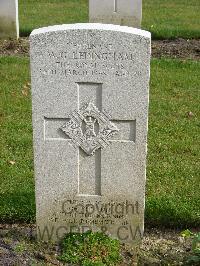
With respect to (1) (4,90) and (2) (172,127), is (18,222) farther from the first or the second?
(1) (4,90)

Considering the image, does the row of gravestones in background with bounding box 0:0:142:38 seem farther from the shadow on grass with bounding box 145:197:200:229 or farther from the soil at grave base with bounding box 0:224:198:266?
the soil at grave base with bounding box 0:224:198:266

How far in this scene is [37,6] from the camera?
13.9m

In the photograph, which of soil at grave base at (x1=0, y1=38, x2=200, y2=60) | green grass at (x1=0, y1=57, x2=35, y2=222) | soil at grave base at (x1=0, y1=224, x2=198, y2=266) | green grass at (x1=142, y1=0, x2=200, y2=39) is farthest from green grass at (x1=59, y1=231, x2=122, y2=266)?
green grass at (x1=142, y1=0, x2=200, y2=39)

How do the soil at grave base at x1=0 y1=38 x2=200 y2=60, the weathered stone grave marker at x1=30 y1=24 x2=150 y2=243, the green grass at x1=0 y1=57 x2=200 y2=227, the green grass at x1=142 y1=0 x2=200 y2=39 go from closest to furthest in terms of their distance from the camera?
1. the weathered stone grave marker at x1=30 y1=24 x2=150 y2=243
2. the green grass at x1=0 y1=57 x2=200 y2=227
3. the soil at grave base at x1=0 y1=38 x2=200 y2=60
4. the green grass at x1=142 y1=0 x2=200 y2=39

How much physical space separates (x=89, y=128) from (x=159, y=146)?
6.98 feet

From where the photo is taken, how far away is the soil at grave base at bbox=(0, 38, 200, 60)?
935 centimetres

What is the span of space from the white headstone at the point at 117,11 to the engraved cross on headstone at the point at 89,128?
705cm

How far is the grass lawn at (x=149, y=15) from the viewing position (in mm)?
10795

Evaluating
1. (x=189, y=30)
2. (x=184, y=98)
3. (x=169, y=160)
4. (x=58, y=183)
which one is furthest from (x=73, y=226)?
(x=189, y=30)

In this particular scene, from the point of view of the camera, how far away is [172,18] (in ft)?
40.5

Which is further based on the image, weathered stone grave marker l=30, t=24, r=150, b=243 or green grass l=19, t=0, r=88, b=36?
green grass l=19, t=0, r=88, b=36

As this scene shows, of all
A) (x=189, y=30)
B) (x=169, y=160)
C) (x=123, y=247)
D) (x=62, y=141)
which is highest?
(x=189, y=30)

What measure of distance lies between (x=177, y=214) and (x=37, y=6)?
1047 centimetres

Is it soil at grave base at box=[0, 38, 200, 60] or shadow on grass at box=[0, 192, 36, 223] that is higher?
soil at grave base at box=[0, 38, 200, 60]
